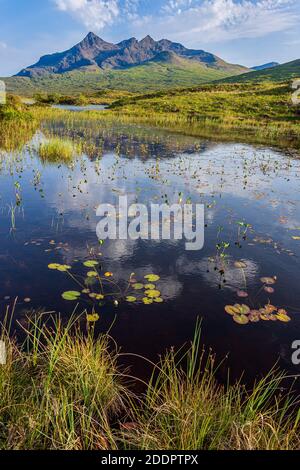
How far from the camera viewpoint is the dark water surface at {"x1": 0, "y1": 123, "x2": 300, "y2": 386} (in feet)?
19.7

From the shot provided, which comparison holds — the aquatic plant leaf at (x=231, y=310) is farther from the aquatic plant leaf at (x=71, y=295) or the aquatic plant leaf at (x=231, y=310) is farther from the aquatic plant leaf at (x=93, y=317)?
the aquatic plant leaf at (x=71, y=295)

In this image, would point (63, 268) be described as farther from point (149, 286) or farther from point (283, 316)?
point (283, 316)

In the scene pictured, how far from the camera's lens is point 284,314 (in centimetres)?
666

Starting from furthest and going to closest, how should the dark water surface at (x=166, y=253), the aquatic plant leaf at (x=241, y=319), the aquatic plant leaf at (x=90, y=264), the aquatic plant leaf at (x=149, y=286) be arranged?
the aquatic plant leaf at (x=90, y=264)
the aquatic plant leaf at (x=149, y=286)
the aquatic plant leaf at (x=241, y=319)
the dark water surface at (x=166, y=253)

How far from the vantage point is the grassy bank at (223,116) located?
41.3 meters

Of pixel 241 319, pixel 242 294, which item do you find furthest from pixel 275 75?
pixel 241 319

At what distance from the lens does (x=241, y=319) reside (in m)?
6.45

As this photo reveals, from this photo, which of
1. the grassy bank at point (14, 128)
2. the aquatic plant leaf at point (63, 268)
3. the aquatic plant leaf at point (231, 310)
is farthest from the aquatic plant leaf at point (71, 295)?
the grassy bank at point (14, 128)

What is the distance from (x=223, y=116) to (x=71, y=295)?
56.5 metres

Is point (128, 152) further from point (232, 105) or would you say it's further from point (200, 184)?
point (232, 105)

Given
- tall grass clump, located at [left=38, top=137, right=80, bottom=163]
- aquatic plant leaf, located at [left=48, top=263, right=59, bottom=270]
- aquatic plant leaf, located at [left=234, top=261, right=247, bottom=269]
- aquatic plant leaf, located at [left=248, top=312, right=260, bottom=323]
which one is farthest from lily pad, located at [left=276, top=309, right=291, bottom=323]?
tall grass clump, located at [left=38, top=137, right=80, bottom=163]

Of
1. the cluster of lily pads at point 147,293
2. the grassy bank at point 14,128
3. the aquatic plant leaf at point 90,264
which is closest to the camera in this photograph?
the cluster of lily pads at point 147,293

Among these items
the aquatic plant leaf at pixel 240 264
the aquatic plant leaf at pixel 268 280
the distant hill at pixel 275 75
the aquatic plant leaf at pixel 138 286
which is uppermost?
the distant hill at pixel 275 75
